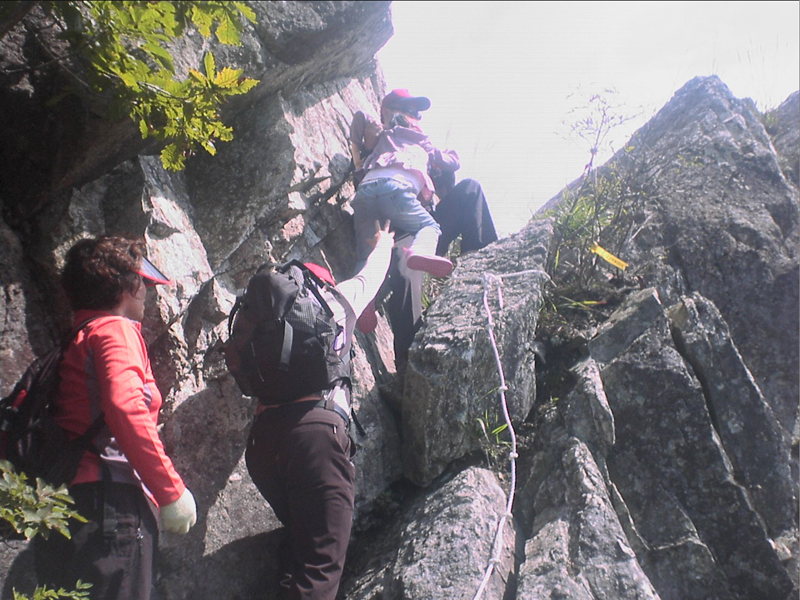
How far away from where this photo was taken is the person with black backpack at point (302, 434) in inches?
131

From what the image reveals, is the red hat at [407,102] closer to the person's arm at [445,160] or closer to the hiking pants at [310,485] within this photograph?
the person's arm at [445,160]

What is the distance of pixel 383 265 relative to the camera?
5.12 metres

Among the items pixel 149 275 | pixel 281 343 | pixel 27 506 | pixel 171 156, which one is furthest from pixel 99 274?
pixel 27 506

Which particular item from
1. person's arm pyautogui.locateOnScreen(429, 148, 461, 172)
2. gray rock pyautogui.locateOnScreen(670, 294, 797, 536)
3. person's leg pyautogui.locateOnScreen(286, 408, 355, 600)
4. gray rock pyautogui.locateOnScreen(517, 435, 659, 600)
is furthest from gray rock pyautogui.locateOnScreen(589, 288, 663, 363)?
person's leg pyautogui.locateOnScreen(286, 408, 355, 600)

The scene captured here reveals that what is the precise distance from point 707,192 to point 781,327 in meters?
2.13

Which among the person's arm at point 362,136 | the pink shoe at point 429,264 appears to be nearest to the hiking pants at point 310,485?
the pink shoe at point 429,264

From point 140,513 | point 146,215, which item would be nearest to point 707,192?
point 146,215

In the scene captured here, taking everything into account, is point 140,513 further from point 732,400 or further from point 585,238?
point 585,238

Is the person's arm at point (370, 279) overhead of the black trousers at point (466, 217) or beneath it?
beneath

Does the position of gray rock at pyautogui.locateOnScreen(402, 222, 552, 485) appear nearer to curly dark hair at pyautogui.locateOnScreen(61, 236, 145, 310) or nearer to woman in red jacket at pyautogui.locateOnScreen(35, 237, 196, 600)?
woman in red jacket at pyautogui.locateOnScreen(35, 237, 196, 600)

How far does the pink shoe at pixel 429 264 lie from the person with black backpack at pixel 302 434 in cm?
177

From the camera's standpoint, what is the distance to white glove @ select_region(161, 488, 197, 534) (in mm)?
2820

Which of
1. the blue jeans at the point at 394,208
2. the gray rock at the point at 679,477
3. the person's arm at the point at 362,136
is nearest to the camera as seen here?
the gray rock at the point at 679,477

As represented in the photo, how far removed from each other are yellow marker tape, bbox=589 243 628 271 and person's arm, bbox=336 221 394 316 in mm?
2239
